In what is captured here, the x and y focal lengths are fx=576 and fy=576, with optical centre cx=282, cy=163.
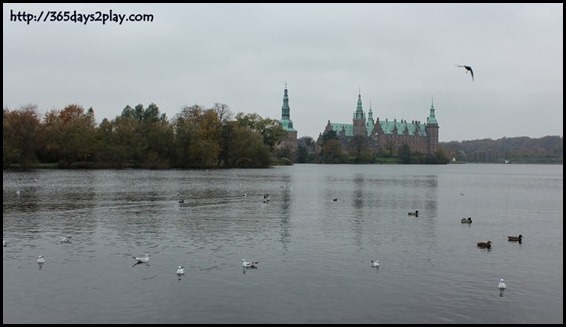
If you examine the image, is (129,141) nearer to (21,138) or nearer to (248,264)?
(21,138)

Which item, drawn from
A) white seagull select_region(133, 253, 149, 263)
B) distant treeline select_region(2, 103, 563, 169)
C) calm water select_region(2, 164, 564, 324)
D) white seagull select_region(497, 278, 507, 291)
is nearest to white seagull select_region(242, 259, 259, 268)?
calm water select_region(2, 164, 564, 324)

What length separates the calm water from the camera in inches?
604

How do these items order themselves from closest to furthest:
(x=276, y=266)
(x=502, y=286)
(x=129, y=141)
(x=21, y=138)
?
(x=502, y=286) < (x=276, y=266) < (x=21, y=138) < (x=129, y=141)

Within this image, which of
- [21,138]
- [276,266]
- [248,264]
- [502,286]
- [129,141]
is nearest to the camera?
[502,286]

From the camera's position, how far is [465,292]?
57.0 ft

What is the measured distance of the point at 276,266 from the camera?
20.5 meters

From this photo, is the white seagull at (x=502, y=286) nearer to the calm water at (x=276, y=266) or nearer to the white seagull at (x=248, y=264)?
the calm water at (x=276, y=266)

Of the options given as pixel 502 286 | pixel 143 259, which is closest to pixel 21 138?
pixel 143 259

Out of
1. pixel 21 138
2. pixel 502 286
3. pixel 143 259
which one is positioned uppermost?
pixel 21 138

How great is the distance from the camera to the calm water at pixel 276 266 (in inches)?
604

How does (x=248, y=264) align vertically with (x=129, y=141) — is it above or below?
below

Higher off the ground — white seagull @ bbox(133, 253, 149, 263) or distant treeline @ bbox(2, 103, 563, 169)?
distant treeline @ bbox(2, 103, 563, 169)

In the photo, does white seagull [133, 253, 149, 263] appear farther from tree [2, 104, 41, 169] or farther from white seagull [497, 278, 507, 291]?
tree [2, 104, 41, 169]

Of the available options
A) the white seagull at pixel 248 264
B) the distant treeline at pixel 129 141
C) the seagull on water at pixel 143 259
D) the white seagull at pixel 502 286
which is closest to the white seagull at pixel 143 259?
the seagull on water at pixel 143 259
